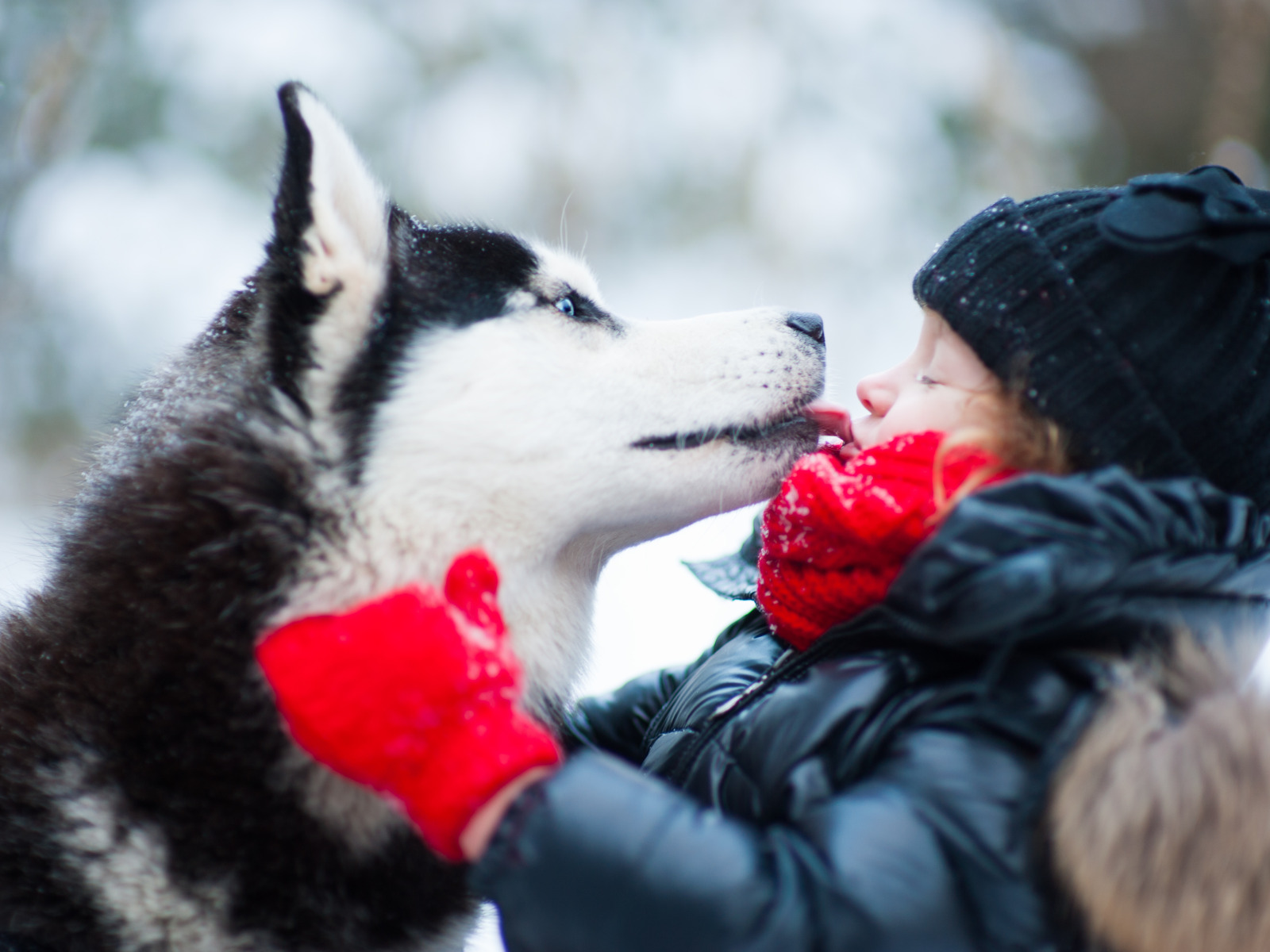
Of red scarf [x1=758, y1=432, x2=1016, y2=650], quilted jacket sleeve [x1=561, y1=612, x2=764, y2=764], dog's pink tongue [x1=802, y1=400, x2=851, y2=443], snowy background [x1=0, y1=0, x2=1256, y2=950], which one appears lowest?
quilted jacket sleeve [x1=561, y1=612, x2=764, y2=764]

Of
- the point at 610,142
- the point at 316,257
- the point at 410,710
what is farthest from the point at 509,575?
the point at 610,142

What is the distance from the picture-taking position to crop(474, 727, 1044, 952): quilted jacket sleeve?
0.87m

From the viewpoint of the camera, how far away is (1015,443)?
3.97 ft

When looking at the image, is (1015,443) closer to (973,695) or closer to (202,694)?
(973,695)

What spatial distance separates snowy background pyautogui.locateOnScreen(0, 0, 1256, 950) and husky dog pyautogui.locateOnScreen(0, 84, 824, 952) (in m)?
5.20

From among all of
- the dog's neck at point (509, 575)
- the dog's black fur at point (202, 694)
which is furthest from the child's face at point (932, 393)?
the dog's black fur at point (202, 694)

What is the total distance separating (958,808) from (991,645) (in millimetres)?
190

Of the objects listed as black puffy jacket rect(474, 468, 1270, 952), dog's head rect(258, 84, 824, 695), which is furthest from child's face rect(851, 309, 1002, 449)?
black puffy jacket rect(474, 468, 1270, 952)

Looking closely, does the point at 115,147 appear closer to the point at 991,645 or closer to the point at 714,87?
the point at 714,87

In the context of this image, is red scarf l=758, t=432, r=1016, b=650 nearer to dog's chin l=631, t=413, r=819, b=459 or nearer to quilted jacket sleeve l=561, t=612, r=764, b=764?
dog's chin l=631, t=413, r=819, b=459

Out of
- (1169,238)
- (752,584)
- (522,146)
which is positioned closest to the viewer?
(1169,238)

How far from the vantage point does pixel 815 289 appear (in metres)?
8.09

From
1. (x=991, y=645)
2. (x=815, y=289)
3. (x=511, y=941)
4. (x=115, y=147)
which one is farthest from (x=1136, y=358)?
(x=115, y=147)

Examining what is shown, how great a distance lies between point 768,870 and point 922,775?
0.65 feet
